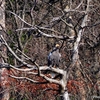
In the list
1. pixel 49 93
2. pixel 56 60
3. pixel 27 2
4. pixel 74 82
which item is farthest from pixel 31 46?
pixel 56 60

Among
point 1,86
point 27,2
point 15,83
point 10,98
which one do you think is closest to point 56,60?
point 15,83

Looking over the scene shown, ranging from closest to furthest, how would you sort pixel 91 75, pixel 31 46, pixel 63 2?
pixel 91 75, pixel 63 2, pixel 31 46

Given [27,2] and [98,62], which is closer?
[98,62]

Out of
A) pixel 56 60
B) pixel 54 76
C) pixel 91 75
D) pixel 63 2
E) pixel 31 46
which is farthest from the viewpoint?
pixel 31 46

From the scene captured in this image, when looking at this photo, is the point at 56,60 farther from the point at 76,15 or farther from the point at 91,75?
the point at 76,15

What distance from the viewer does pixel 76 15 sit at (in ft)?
48.5

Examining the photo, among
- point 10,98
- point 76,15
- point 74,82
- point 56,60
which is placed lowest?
point 10,98

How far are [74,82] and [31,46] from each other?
13.3 ft

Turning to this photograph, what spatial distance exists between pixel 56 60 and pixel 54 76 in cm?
345

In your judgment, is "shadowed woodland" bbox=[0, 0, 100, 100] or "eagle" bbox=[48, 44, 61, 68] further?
"shadowed woodland" bbox=[0, 0, 100, 100]

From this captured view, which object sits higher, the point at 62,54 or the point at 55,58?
the point at 55,58

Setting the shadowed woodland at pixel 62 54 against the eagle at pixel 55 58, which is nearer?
the eagle at pixel 55 58

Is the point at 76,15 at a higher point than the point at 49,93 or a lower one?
higher

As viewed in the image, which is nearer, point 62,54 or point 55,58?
point 55,58
